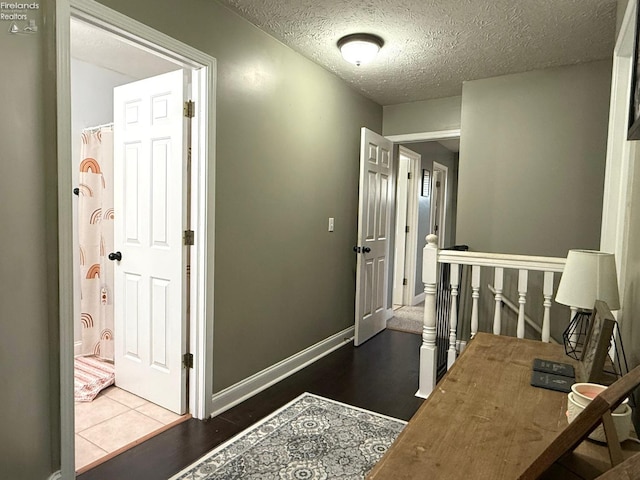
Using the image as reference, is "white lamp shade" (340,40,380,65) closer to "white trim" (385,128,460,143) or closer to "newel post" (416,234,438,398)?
"newel post" (416,234,438,398)

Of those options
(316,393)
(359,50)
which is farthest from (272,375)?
(359,50)

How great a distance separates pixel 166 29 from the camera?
200 centimetres

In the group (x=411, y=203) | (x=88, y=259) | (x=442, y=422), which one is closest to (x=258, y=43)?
(x=88, y=259)

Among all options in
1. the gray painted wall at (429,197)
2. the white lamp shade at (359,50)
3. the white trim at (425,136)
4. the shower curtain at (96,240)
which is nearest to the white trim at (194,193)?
the white lamp shade at (359,50)

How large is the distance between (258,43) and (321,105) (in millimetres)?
834

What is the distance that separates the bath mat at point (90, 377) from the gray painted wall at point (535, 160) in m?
3.10

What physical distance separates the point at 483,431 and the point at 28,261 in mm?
1664

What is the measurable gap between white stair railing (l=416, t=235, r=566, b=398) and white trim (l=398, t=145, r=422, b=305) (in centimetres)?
279

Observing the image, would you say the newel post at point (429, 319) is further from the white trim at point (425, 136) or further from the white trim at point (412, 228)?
the white trim at point (412, 228)

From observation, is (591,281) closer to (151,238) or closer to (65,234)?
(65,234)

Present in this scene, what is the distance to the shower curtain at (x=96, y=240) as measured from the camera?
10.5 feet

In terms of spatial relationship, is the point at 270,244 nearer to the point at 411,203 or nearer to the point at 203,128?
the point at 203,128

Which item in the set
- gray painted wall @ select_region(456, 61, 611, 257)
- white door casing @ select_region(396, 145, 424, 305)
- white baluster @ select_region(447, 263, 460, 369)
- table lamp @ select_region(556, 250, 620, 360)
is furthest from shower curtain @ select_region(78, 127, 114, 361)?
white door casing @ select_region(396, 145, 424, 305)

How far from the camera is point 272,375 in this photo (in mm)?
2902
